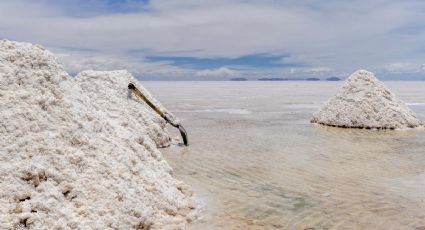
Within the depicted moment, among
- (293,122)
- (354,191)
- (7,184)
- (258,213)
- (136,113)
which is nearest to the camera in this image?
(7,184)

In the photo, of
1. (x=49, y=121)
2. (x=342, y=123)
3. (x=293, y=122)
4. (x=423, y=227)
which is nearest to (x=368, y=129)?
(x=342, y=123)

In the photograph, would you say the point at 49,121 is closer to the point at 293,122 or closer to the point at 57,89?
the point at 57,89

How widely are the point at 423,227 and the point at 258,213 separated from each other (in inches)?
90.0

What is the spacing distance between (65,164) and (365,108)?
1434 cm

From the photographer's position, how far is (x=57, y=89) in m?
6.98

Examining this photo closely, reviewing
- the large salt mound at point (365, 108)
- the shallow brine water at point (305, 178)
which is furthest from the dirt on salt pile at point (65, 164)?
the large salt mound at point (365, 108)

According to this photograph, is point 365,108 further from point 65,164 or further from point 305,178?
point 65,164

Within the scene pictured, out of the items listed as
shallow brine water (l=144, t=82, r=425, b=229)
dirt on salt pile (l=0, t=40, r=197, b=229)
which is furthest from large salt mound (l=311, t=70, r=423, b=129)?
dirt on salt pile (l=0, t=40, r=197, b=229)

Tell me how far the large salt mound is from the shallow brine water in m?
1.30

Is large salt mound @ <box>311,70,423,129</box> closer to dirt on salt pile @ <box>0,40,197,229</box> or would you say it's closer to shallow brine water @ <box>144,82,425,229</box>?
shallow brine water @ <box>144,82,425,229</box>

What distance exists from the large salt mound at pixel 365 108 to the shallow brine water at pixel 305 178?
1.30m

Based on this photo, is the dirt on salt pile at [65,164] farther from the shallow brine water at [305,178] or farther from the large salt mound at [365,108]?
the large salt mound at [365,108]

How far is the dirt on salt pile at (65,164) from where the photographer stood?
5.34 metres

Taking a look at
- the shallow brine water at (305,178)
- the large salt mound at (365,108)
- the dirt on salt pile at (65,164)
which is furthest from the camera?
the large salt mound at (365,108)
